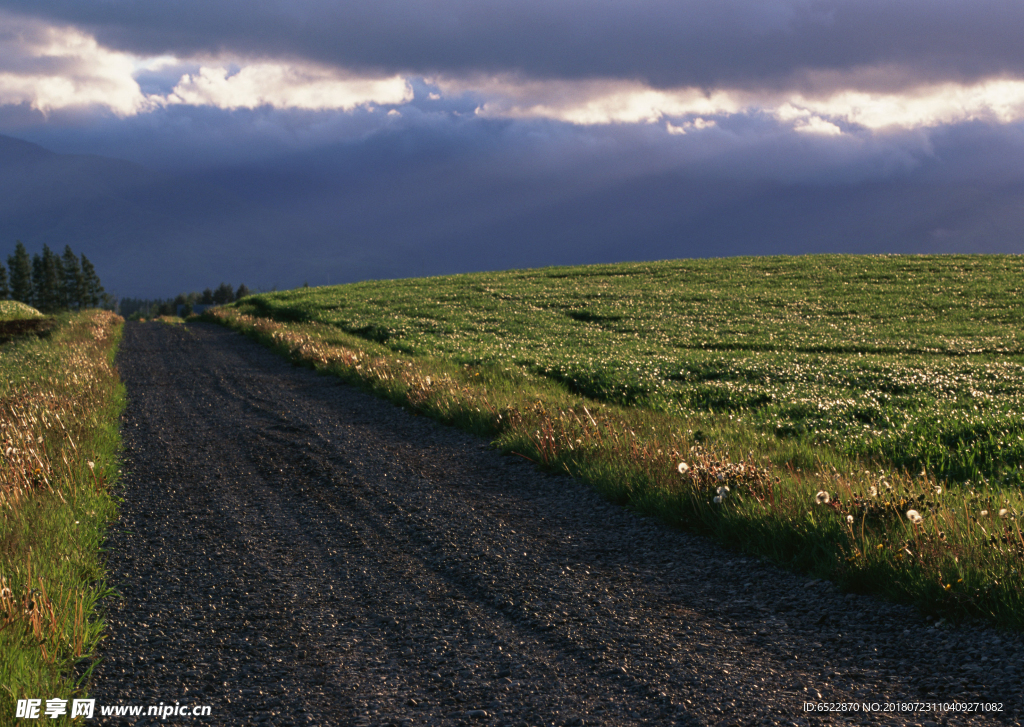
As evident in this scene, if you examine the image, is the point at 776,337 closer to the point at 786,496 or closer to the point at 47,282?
the point at 786,496

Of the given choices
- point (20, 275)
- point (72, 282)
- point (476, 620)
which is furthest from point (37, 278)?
point (476, 620)

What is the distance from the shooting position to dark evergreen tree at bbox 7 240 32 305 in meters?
114

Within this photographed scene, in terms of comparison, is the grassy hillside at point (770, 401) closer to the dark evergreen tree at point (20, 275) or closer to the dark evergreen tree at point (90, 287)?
Result: the dark evergreen tree at point (20, 275)

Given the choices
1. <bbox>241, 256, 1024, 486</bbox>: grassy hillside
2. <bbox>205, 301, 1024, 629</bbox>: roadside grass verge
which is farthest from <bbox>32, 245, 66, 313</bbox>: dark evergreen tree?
<bbox>205, 301, 1024, 629</bbox>: roadside grass verge

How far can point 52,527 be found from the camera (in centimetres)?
652

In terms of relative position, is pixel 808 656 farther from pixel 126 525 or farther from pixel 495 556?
pixel 126 525

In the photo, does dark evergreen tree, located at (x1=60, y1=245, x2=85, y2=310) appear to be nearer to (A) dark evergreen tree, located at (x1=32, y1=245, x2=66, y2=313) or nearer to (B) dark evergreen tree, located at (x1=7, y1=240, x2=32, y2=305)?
(A) dark evergreen tree, located at (x1=32, y1=245, x2=66, y2=313)

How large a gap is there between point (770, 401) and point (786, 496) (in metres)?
8.09

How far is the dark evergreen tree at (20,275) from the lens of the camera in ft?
375

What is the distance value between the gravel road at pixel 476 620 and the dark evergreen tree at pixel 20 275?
13443 centimetres

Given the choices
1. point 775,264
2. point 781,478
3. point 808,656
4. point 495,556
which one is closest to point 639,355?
point 781,478

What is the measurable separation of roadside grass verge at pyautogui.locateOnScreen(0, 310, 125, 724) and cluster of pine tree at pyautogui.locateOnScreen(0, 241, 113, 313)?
124 meters

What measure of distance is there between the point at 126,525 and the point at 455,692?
507 cm

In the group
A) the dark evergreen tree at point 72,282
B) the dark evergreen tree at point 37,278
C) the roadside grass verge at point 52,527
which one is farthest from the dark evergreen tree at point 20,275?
the roadside grass verge at point 52,527
